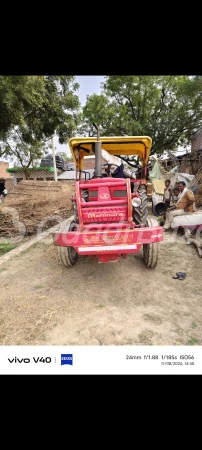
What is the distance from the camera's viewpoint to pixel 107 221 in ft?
10.5

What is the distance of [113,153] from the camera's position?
452cm

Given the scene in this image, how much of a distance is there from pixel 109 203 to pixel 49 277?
1340mm

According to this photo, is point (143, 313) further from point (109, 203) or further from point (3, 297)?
point (3, 297)

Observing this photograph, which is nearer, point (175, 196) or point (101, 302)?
point (101, 302)

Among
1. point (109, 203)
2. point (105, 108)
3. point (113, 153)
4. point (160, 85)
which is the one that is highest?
point (160, 85)

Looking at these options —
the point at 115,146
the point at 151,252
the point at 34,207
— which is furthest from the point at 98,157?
the point at 34,207

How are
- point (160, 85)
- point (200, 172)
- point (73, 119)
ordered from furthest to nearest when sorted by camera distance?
point (160, 85), point (200, 172), point (73, 119)

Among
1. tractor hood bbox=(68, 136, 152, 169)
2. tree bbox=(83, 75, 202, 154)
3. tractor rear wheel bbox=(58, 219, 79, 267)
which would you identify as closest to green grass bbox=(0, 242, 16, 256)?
tractor rear wheel bbox=(58, 219, 79, 267)

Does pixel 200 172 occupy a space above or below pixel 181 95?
below

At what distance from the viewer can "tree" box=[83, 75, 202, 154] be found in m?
12.9

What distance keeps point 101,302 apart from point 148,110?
1385 cm

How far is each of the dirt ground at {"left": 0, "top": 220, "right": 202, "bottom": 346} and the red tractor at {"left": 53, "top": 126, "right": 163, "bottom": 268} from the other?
0.34 m

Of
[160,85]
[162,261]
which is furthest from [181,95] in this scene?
[162,261]

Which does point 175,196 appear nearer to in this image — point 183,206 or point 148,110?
point 183,206
